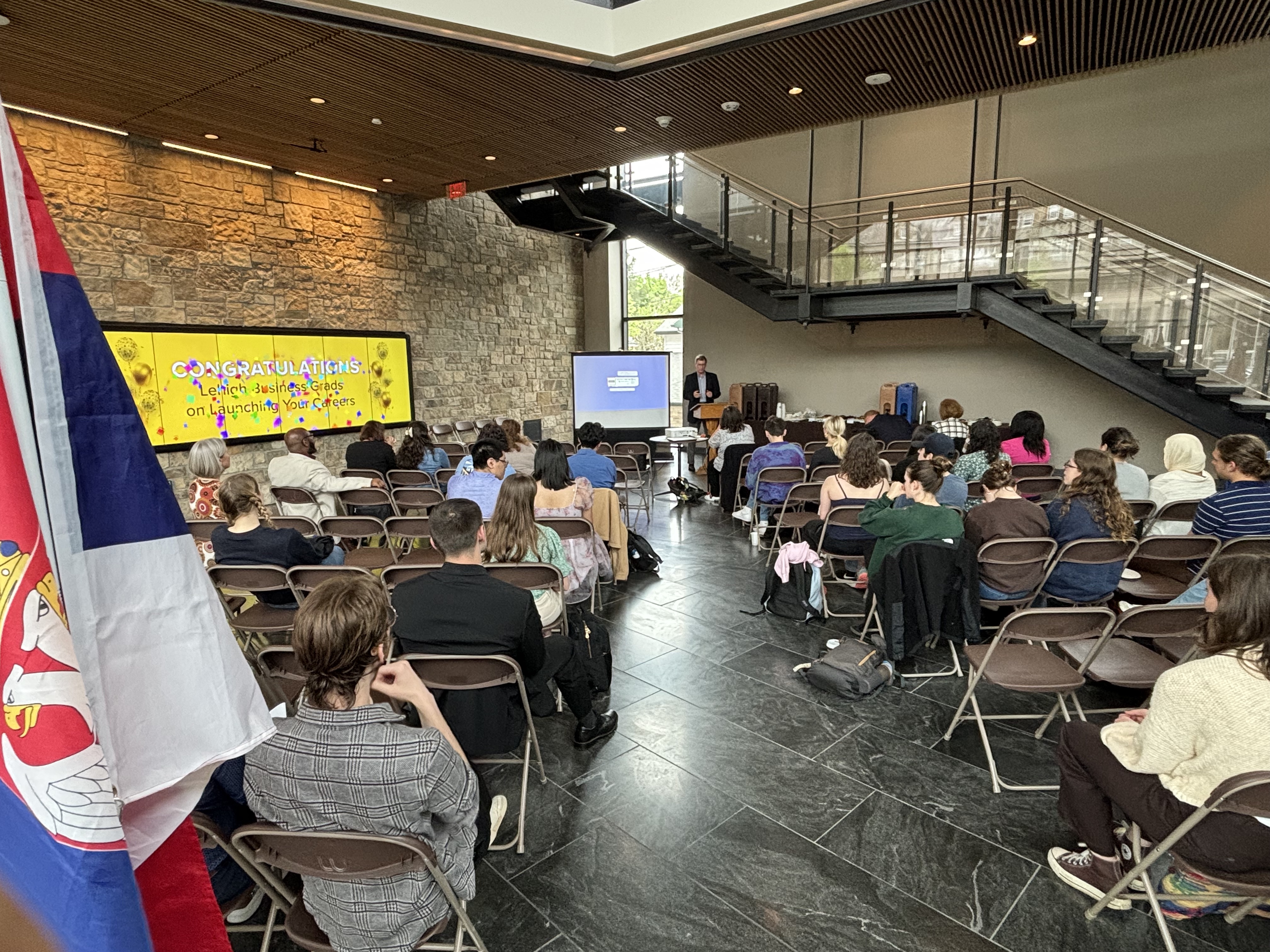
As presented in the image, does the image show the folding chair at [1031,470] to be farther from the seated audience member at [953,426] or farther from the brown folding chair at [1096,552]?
the brown folding chair at [1096,552]

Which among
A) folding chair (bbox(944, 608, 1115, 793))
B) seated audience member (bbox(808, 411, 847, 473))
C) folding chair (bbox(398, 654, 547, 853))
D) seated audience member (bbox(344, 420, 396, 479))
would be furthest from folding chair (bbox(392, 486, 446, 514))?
folding chair (bbox(944, 608, 1115, 793))

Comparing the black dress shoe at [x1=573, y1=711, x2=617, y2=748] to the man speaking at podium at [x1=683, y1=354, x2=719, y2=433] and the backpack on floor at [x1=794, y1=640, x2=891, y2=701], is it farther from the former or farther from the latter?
the man speaking at podium at [x1=683, y1=354, x2=719, y2=433]

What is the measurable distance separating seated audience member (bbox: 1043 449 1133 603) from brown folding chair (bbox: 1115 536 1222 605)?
0.42 ft

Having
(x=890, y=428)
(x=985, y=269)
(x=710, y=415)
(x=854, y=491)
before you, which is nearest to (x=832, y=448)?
(x=890, y=428)

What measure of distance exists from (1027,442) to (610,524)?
381 centimetres

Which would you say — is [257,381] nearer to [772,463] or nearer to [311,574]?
[311,574]

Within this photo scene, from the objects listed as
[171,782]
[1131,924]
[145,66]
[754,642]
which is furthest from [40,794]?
[145,66]

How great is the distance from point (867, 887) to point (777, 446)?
427 cm

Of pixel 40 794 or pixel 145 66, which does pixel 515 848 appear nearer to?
pixel 40 794

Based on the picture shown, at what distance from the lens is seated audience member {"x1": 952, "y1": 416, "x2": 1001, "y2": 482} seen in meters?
5.32

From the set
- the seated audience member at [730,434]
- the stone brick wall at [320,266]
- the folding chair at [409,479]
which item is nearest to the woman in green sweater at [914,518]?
the seated audience member at [730,434]

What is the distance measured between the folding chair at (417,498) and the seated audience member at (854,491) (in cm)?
298

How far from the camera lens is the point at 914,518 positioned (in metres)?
3.65

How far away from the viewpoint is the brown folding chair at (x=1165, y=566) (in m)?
3.57
